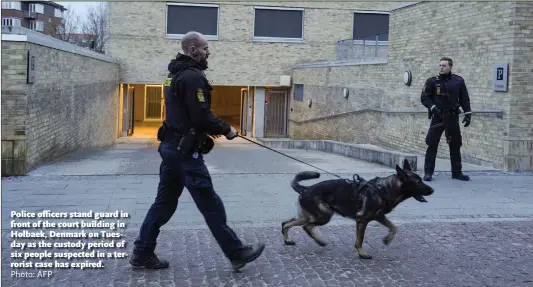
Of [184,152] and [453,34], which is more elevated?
[453,34]

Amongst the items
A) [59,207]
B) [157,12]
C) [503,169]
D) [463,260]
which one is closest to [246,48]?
[157,12]

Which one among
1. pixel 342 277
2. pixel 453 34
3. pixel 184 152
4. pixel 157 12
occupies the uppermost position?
pixel 157 12

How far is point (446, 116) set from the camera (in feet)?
32.2

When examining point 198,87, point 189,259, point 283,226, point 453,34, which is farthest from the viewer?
point 453,34

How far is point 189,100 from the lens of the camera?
16.6ft

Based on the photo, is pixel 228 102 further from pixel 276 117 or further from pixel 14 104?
pixel 14 104

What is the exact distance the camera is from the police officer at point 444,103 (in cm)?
973

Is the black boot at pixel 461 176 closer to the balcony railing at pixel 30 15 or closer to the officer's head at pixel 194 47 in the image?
the officer's head at pixel 194 47

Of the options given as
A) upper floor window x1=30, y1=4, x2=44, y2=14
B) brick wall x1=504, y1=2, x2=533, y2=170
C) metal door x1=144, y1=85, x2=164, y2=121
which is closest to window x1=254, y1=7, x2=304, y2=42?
metal door x1=144, y1=85, x2=164, y2=121

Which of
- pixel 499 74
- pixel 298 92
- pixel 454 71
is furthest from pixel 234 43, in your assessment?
pixel 499 74

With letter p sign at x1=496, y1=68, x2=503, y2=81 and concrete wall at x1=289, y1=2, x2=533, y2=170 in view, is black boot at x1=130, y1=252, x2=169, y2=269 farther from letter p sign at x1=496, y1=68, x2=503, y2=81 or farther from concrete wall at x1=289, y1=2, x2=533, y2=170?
letter p sign at x1=496, y1=68, x2=503, y2=81

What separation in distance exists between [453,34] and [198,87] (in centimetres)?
981

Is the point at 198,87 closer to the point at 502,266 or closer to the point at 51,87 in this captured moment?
the point at 502,266

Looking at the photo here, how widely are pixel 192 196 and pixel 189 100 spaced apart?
804mm
